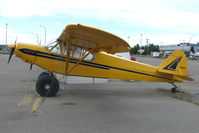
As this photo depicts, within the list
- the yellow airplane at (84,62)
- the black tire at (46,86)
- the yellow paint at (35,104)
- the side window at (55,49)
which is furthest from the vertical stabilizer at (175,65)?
the yellow paint at (35,104)

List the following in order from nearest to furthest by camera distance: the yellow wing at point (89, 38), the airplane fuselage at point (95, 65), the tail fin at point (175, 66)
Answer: the yellow wing at point (89, 38)
the airplane fuselage at point (95, 65)
the tail fin at point (175, 66)

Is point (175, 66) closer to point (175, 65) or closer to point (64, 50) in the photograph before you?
point (175, 65)

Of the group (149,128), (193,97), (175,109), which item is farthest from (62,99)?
(193,97)

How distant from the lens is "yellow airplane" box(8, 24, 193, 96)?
6.86m

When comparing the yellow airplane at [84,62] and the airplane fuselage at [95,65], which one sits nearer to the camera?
the yellow airplane at [84,62]

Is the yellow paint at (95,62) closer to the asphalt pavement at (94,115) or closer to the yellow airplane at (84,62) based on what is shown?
the yellow airplane at (84,62)

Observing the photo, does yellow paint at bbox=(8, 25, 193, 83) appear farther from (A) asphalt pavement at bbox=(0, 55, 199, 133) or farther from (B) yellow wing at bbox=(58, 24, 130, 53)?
(A) asphalt pavement at bbox=(0, 55, 199, 133)

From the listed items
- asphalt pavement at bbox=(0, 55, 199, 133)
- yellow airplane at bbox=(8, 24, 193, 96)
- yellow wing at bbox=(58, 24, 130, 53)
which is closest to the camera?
asphalt pavement at bbox=(0, 55, 199, 133)

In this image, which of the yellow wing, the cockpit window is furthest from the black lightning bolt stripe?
the cockpit window

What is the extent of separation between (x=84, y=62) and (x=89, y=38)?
63.8 inches

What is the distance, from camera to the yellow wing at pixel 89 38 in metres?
5.21

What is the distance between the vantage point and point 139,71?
8227mm

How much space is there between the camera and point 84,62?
766cm

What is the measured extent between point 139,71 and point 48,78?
383 centimetres
